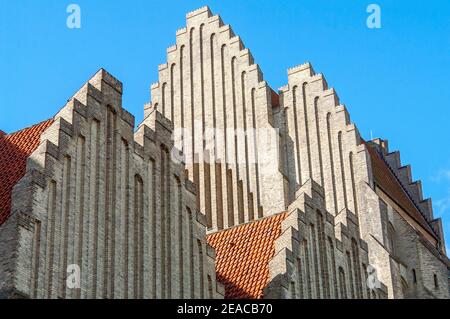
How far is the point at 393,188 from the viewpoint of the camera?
53156 millimetres

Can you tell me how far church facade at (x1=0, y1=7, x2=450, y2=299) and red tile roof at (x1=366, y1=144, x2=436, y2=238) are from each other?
0.25 metres

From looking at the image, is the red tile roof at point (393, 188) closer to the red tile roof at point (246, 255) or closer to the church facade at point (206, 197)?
the church facade at point (206, 197)

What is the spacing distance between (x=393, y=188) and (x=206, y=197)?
49.5 feet

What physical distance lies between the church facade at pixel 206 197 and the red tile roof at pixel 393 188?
0.25 metres

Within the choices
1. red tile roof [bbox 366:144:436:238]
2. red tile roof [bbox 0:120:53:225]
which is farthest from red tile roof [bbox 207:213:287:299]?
red tile roof [bbox 366:144:436:238]

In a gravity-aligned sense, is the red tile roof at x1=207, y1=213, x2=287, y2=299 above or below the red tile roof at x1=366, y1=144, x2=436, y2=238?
below

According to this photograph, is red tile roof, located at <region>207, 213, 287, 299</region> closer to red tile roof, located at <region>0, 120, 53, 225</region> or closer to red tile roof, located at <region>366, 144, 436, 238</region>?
red tile roof, located at <region>0, 120, 53, 225</region>

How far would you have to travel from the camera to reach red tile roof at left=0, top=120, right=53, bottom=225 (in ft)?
83.3

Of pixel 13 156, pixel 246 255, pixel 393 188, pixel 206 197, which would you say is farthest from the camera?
pixel 393 188

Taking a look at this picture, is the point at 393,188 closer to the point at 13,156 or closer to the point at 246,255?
the point at 246,255

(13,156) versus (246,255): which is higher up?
(13,156)

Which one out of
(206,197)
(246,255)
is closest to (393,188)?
(206,197)

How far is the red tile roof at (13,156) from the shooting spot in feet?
83.3
